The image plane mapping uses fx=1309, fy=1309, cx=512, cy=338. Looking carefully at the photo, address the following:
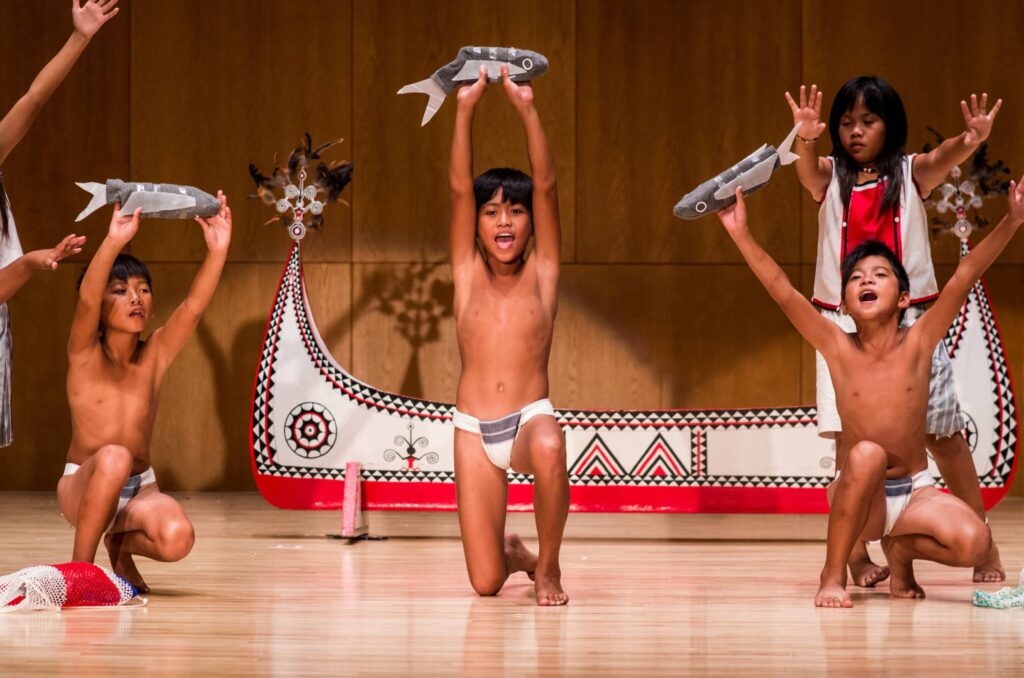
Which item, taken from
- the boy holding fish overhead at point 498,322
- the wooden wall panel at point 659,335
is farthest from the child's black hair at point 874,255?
the wooden wall panel at point 659,335

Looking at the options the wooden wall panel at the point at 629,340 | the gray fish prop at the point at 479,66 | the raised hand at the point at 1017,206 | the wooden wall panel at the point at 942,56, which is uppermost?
the wooden wall panel at the point at 942,56

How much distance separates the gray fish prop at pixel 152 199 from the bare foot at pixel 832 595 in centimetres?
204

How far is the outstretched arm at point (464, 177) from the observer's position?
143 inches

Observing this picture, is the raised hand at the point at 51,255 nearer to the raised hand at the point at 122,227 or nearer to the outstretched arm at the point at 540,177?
the raised hand at the point at 122,227

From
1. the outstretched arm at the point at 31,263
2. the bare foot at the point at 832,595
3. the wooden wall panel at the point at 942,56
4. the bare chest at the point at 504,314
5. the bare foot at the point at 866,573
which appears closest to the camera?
the bare foot at the point at 832,595

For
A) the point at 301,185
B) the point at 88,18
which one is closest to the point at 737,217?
the point at 88,18

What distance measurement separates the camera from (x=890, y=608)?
3.34 metres

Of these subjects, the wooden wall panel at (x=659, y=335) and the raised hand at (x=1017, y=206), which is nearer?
the raised hand at (x=1017, y=206)

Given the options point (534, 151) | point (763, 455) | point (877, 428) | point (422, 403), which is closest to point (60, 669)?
point (534, 151)

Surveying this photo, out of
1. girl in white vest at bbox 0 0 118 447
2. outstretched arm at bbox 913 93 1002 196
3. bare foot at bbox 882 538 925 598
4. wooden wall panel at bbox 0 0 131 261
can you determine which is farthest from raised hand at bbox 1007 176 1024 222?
wooden wall panel at bbox 0 0 131 261

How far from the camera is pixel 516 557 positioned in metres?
3.76

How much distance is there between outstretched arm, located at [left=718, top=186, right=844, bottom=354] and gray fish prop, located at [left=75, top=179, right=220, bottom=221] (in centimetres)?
152

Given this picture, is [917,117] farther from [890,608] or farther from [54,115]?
[54,115]

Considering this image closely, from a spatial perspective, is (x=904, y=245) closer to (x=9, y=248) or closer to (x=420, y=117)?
(x=9, y=248)
